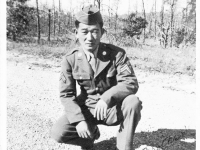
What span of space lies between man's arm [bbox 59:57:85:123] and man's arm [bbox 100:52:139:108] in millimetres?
252

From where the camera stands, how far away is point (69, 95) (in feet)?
7.17

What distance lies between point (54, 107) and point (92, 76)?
71.0 inches

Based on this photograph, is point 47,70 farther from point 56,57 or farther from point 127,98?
point 127,98

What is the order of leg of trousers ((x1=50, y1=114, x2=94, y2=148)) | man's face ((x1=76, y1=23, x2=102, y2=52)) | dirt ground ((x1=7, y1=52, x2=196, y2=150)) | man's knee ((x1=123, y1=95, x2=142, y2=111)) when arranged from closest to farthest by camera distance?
man's knee ((x1=123, y1=95, x2=142, y2=111)), man's face ((x1=76, y1=23, x2=102, y2=52)), leg of trousers ((x1=50, y1=114, x2=94, y2=148)), dirt ground ((x1=7, y1=52, x2=196, y2=150))

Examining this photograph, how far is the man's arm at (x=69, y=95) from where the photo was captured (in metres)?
2.09

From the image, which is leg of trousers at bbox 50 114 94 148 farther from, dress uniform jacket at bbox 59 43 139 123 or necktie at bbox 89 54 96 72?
necktie at bbox 89 54 96 72

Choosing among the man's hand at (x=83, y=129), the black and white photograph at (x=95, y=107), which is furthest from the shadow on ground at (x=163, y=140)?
the man's hand at (x=83, y=129)

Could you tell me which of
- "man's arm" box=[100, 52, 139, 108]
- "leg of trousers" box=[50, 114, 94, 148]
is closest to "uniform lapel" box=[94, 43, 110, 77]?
"man's arm" box=[100, 52, 139, 108]

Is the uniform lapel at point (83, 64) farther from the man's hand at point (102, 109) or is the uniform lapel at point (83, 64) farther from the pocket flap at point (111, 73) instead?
the man's hand at point (102, 109)

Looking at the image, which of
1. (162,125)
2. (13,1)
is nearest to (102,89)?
(162,125)

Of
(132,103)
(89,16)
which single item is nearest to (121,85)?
(132,103)

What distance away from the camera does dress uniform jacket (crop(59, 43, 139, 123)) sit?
2109 mm

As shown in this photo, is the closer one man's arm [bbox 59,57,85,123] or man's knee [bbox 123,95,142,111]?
man's knee [bbox 123,95,142,111]

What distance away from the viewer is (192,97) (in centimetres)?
447
